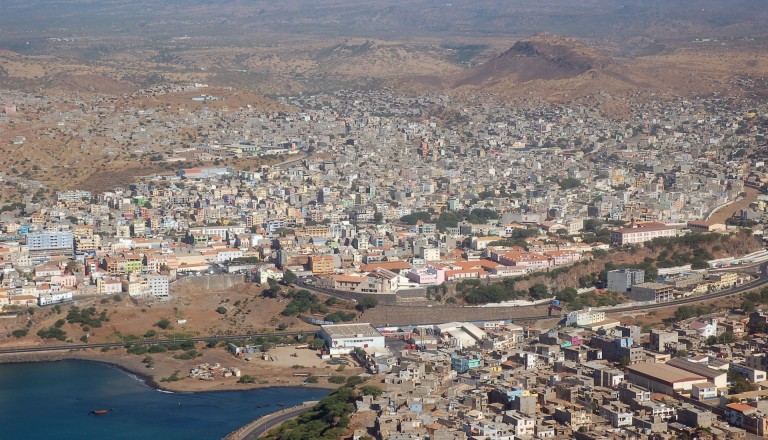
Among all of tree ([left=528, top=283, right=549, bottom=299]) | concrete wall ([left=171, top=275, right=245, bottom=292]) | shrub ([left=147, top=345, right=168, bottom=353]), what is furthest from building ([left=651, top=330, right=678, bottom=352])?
concrete wall ([left=171, top=275, right=245, bottom=292])

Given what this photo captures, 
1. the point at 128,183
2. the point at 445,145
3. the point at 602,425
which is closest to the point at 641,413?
the point at 602,425

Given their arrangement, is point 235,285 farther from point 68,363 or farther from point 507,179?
point 507,179

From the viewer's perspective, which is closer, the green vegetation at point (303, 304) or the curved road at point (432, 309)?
the curved road at point (432, 309)

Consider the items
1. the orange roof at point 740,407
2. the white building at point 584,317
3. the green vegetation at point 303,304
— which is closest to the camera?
the orange roof at point 740,407

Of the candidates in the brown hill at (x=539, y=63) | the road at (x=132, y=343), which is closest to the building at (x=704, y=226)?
the road at (x=132, y=343)

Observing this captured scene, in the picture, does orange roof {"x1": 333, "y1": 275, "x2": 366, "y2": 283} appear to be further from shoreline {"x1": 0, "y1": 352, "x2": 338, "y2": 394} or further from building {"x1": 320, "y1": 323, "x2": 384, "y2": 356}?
shoreline {"x1": 0, "y1": 352, "x2": 338, "y2": 394}

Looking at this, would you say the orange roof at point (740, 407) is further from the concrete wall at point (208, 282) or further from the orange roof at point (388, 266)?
the concrete wall at point (208, 282)
